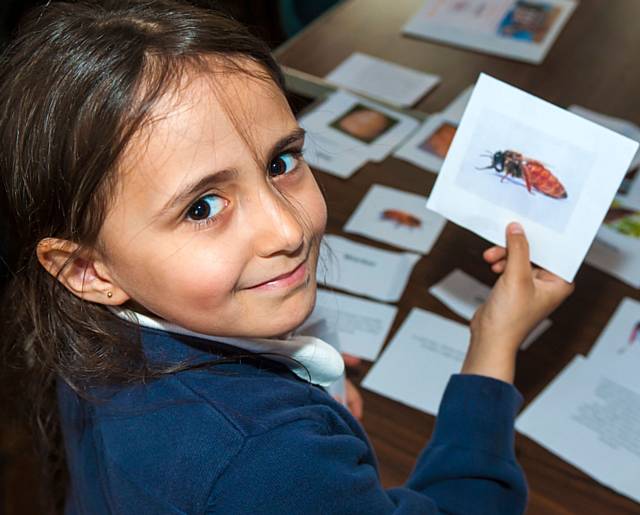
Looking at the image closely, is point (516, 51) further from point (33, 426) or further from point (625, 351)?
point (33, 426)

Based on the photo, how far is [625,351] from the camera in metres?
1.22

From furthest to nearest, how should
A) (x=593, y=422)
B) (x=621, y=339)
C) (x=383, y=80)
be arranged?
(x=383, y=80) → (x=621, y=339) → (x=593, y=422)

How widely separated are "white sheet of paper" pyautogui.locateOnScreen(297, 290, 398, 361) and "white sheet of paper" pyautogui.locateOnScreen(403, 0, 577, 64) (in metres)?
0.84

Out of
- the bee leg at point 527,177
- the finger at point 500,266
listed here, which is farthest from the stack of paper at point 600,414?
the bee leg at point 527,177

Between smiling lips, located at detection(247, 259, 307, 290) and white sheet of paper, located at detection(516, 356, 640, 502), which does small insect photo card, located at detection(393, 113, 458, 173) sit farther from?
smiling lips, located at detection(247, 259, 307, 290)

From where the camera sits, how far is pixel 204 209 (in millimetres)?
697

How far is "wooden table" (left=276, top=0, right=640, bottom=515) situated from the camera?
108 centimetres

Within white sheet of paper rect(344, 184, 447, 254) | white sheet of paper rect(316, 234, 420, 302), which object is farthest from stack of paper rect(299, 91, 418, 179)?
white sheet of paper rect(316, 234, 420, 302)

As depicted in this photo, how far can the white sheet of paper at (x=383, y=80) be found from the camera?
5.77 ft

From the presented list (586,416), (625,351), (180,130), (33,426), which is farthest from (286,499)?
(625,351)

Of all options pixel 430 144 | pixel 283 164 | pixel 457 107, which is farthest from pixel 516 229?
pixel 457 107

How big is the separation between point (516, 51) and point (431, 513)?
4.16ft

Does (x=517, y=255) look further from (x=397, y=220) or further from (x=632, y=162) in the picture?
(x=632, y=162)

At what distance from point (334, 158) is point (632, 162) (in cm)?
59
